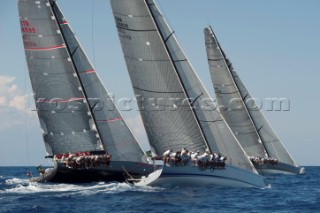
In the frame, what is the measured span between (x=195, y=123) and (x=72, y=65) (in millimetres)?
10851

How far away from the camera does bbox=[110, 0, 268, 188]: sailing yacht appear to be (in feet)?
126

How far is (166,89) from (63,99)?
8.49 m

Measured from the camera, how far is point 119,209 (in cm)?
2756

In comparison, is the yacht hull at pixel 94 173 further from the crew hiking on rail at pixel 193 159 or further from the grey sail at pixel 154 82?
the crew hiking on rail at pixel 193 159

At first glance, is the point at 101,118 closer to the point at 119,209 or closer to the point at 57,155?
the point at 57,155

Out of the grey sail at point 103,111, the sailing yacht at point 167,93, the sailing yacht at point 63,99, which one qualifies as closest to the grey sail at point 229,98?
the grey sail at point 103,111

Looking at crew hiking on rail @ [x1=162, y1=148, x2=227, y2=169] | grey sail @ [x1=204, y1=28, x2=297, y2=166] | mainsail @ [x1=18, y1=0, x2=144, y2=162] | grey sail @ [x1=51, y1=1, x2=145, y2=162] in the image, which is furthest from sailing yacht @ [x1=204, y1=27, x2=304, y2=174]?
crew hiking on rail @ [x1=162, y1=148, x2=227, y2=169]

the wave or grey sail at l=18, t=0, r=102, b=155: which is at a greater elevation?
grey sail at l=18, t=0, r=102, b=155

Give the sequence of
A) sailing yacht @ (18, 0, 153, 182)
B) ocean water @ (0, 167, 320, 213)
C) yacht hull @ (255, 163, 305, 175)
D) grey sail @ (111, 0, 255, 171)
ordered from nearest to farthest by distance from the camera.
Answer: ocean water @ (0, 167, 320, 213)
grey sail @ (111, 0, 255, 171)
sailing yacht @ (18, 0, 153, 182)
yacht hull @ (255, 163, 305, 175)

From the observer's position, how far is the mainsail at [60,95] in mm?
44438

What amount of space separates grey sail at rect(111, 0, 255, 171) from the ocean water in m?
3.86

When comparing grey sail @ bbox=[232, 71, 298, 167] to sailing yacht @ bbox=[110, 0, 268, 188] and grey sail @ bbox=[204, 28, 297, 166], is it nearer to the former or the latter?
grey sail @ bbox=[204, 28, 297, 166]

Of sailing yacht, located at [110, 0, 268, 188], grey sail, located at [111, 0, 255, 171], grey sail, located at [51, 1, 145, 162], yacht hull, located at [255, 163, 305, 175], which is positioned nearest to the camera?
sailing yacht, located at [110, 0, 268, 188]

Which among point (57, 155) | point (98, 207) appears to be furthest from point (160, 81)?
point (98, 207)
